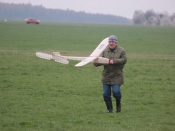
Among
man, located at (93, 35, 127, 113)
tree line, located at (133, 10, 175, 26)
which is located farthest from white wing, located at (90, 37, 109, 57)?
tree line, located at (133, 10, 175, 26)

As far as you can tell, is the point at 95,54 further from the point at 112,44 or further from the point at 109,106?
the point at 109,106

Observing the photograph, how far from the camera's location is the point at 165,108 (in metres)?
11.8

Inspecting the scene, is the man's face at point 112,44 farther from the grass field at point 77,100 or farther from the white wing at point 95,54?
the grass field at point 77,100

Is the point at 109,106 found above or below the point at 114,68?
below

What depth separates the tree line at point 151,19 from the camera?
170500mm

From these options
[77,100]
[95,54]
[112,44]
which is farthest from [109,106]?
[77,100]

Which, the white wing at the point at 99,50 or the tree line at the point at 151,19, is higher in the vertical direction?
the white wing at the point at 99,50

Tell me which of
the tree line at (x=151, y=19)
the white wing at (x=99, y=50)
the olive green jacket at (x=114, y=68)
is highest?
the white wing at (x=99, y=50)

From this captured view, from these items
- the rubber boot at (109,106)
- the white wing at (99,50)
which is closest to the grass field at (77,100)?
the rubber boot at (109,106)

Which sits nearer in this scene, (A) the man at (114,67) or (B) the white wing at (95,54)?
(B) the white wing at (95,54)

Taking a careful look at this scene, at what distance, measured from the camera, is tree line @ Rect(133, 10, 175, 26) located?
170 metres

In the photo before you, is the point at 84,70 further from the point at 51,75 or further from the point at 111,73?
the point at 111,73

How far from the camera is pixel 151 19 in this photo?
173875 millimetres

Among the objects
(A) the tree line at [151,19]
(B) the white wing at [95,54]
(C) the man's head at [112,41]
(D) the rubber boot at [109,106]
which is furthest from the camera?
(A) the tree line at [151,19]
